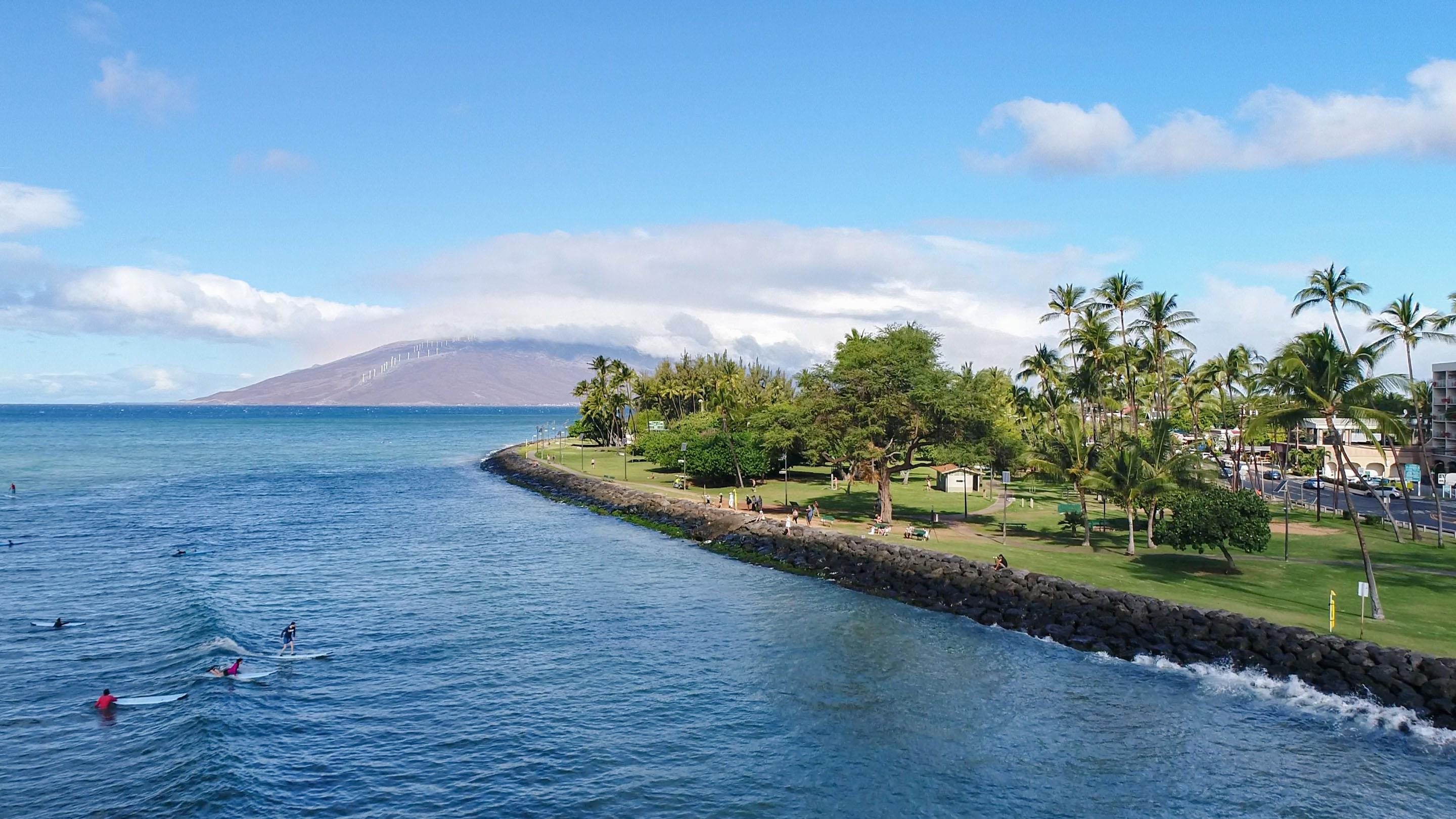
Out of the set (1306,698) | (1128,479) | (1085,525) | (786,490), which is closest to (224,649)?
(1306,698)

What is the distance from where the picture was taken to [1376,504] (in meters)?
77.2

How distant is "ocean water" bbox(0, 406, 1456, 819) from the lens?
24453mm

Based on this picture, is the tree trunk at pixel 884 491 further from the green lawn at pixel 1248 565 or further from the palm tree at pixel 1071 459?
the palm tree at pixel 1071 459

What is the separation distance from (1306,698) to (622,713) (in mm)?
23591

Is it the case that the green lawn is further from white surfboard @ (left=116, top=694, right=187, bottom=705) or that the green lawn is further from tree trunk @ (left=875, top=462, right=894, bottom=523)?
white surfboard @ (left=116, top=694, right=187, bottom=705)

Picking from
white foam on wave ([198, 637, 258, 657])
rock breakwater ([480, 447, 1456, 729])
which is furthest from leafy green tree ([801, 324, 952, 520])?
white foam on wave ([198, 637, 258, 657])

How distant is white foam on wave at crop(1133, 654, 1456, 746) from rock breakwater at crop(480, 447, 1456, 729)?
0.32 m

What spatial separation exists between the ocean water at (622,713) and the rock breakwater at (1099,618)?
1.11 metres

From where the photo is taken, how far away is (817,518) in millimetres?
66500

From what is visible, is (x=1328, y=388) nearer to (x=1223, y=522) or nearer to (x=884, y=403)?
(x=1223, y=522)

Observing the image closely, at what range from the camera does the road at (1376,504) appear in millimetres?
64938

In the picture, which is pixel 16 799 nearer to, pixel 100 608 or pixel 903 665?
pixel 100 608

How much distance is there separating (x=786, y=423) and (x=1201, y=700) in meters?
60.8

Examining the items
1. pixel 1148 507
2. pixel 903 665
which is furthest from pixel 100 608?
pixel 1148 507
